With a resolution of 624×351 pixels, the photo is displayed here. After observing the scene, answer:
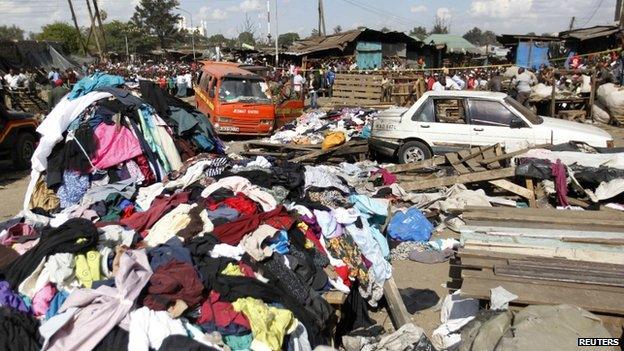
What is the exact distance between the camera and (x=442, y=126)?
1072 cm

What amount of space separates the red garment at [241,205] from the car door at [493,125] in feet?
19.8

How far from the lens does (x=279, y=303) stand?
435 cm

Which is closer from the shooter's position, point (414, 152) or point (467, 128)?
point (467, 128)

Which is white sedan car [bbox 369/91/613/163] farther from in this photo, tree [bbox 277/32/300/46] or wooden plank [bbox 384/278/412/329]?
tree [bbox 277/32/300/46]

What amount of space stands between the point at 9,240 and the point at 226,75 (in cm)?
1176

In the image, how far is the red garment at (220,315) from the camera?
401 cm

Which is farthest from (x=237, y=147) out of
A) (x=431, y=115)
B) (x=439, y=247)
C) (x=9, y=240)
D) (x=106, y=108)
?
(x=9, y=240)

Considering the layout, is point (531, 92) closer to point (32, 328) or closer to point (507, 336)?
point (507, 336)

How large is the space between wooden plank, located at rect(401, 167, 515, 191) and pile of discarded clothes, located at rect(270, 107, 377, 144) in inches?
181

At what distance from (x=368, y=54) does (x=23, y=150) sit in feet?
82.6

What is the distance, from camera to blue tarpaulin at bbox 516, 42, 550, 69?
30359 millimetres

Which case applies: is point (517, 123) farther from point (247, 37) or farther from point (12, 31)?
point (12, 31)

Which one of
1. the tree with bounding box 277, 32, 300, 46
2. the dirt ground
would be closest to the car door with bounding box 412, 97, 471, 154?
the dirt ground

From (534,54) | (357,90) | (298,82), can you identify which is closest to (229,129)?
(357,90)
